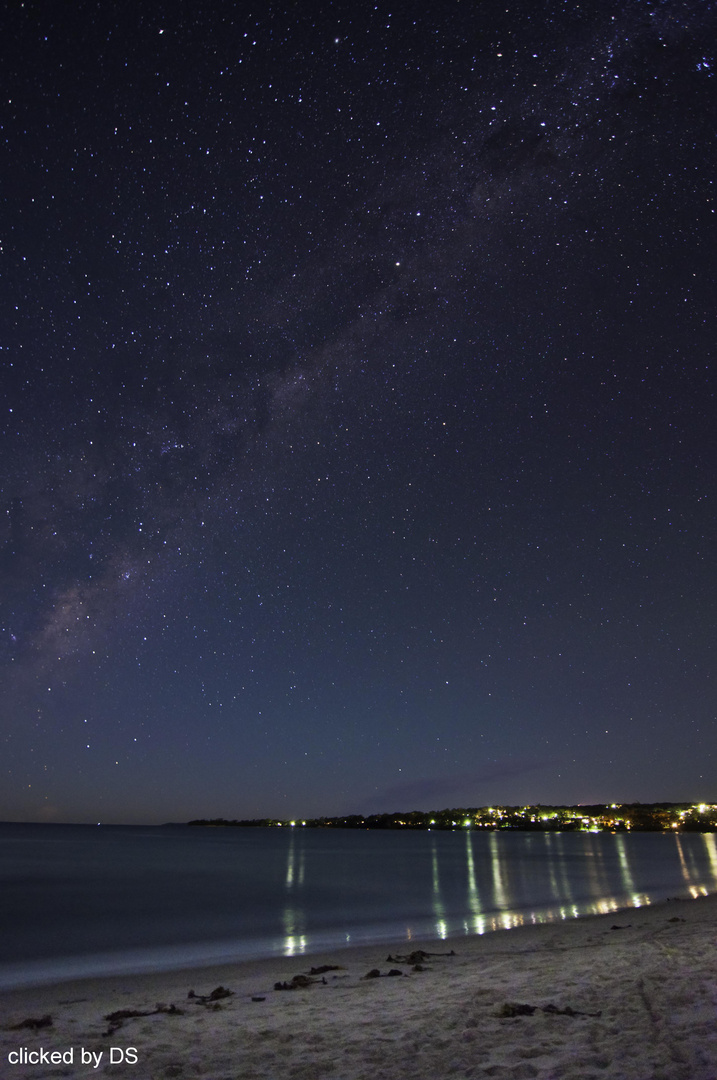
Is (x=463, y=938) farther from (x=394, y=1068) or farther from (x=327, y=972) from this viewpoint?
(x=394, y=1068)

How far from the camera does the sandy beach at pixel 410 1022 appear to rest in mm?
5242

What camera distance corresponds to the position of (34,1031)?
7.24m

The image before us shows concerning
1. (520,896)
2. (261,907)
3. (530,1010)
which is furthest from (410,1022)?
(520,896)

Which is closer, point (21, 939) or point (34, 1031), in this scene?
point (34, 1031)

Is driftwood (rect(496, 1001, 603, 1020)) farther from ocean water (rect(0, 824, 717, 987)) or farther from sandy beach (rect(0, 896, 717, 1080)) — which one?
ocean water (rect(0, 824, 717, 987))

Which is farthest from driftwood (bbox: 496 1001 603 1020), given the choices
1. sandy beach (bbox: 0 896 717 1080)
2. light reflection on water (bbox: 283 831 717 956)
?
light reflection on water (bbox: 283 831 717 956)

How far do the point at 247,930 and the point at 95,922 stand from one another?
6.55 m

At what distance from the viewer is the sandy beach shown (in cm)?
524

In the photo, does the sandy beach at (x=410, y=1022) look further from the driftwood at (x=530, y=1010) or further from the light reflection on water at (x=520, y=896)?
the light reflection on water at (x=520, y=896)

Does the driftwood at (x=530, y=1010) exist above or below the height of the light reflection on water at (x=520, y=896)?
below

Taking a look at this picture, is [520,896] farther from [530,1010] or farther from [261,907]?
[530,1010]

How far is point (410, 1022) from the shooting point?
653cm

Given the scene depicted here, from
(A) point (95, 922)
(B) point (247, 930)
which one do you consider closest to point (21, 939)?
(A) point (95, 922)

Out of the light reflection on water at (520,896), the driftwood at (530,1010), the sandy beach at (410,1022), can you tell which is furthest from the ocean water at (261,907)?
the driftwood at (530,1010)
